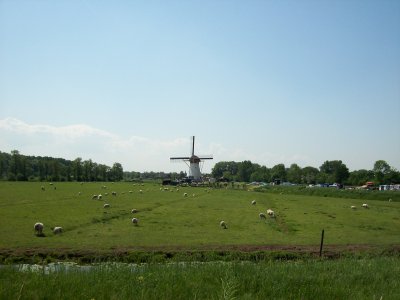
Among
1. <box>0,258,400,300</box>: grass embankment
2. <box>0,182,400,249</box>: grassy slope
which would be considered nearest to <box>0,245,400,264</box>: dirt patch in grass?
<box>0,182,400,249</box>: grassy slope

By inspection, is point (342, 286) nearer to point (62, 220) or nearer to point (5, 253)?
point (5, 253)

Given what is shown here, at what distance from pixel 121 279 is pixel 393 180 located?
146 meters

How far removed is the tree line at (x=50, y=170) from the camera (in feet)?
437

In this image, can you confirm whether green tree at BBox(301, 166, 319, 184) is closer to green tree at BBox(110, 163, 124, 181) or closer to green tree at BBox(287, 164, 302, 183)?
green tree at BBox(287, 164, 302, 183)

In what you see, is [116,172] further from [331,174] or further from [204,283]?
[204,283]

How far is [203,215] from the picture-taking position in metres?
37.8

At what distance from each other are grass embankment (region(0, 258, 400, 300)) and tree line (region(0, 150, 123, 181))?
133 metres

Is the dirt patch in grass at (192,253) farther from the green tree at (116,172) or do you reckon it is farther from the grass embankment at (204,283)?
the green tree at (116,172)

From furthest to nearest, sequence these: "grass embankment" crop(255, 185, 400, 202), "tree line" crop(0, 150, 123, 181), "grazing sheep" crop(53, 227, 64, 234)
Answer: "tree line" crop(0, 150, 123, 181), "grass embankment" crop(255, 185, 400, 202), "grazing sheep" crop(53, 227, 64, 234)

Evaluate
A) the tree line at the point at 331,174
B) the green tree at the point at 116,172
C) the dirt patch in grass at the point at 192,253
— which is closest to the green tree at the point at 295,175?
the tree line at the point at 331,174

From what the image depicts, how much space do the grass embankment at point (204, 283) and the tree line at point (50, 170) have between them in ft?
437

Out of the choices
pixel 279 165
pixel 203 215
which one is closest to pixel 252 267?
pixel 203 215

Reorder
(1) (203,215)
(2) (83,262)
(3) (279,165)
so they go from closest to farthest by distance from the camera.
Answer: (2) (83,262) < (1) (203,215) < (3) (279,165)

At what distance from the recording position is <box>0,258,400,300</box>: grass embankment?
8742mm
